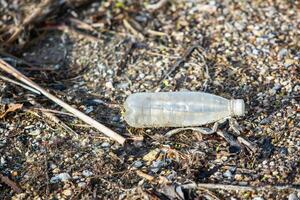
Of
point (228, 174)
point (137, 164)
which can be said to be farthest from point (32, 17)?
point (228, 174)

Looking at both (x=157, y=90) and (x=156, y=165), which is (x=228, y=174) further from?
(x=157, y=90)

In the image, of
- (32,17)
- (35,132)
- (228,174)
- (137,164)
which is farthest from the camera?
(32,17)

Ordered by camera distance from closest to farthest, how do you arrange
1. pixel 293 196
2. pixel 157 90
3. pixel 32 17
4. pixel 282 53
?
1. pixel 293 196
2. pixel 157 90
3. pixel 282 53
4. pixel 32 17

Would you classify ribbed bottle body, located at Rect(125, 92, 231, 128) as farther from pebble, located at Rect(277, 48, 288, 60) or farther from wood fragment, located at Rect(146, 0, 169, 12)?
wood fragment, located at Rect(146, 0, 169, 12)

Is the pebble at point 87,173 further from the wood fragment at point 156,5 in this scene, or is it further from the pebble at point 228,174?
the wood fragment at point 156,5

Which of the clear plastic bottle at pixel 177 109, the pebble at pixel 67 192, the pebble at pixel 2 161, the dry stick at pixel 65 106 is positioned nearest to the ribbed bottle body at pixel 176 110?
the clear plastic bottle at pixel 177 109

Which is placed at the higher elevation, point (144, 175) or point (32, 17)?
point (32, 17)

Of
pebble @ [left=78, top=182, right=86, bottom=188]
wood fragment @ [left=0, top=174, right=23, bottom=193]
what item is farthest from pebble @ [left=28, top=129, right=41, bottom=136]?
pebble @ [left=78, top=182, right=86, bottom=188]

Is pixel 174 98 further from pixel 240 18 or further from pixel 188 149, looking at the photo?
pixel 240 18
